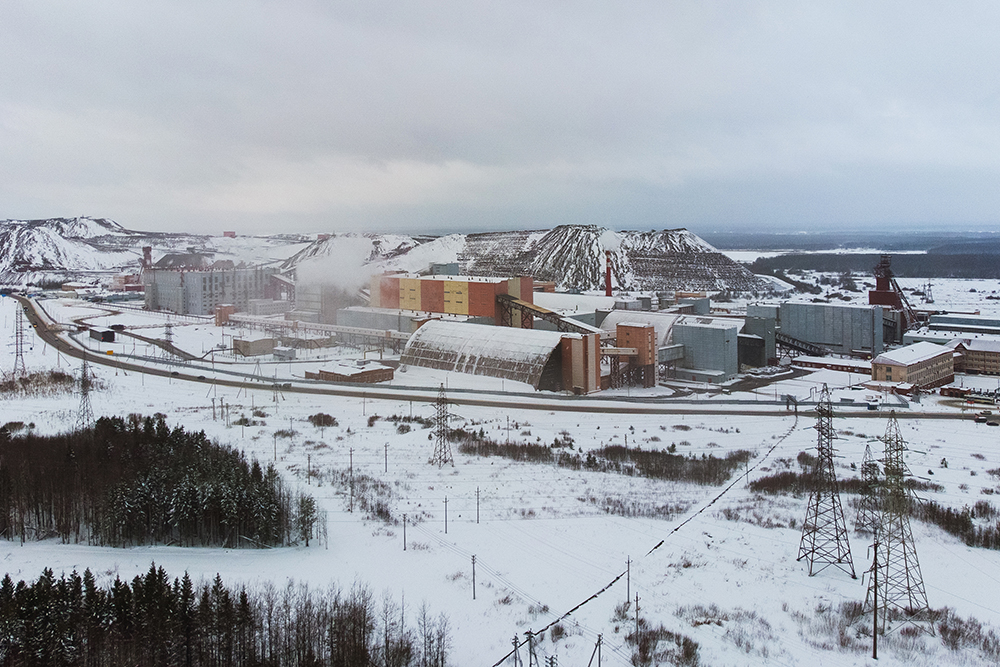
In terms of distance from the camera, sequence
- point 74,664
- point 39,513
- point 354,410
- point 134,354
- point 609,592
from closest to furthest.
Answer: point 74,664, point 609,592, point 39,513, point 354,410, point 134,354

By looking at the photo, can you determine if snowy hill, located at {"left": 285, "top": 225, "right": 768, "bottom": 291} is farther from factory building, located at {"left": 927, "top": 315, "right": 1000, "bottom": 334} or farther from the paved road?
the paved road

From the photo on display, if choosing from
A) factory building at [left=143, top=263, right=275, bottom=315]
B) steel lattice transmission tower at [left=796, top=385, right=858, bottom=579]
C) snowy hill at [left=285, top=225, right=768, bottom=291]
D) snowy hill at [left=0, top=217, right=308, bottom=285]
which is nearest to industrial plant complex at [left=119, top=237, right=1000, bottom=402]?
factory building at [left=143, top=263, right=275, bottom=315]

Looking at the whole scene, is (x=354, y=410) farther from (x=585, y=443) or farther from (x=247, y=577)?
(x=247, y=577)

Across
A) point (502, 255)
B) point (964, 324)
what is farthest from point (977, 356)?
point (502, 255)

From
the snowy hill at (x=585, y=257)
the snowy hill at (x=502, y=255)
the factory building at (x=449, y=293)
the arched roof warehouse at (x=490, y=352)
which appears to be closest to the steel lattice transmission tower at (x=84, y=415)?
the arched roof warehouse at (x=490, y=352)

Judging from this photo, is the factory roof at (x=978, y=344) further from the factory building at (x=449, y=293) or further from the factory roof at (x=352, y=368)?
the factory roof at (x=352, y=368)

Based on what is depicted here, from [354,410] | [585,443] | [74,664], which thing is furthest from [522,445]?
[74,664]
